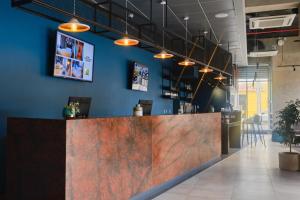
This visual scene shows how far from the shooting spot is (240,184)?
16.7 ft

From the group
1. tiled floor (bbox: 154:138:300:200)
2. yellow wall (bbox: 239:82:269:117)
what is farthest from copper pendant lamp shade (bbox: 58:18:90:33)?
yellow wall (bbox: 239:82:269:117)

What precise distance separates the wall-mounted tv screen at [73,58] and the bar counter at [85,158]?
1.77m

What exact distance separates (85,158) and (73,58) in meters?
2.57

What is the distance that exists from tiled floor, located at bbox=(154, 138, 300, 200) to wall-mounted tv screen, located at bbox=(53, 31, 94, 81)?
258cm

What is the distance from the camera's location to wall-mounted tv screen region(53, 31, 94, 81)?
15.4 feet

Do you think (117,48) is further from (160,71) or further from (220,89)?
(220,89)

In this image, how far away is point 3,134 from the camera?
150 inches

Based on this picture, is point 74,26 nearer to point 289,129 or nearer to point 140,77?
point 140,77

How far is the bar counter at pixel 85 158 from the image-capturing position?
A: 279 centimetres

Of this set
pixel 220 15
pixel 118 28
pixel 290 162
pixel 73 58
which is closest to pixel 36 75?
pixel 73 58

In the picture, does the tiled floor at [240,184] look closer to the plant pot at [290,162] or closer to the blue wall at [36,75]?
the plant pot at [290,162]

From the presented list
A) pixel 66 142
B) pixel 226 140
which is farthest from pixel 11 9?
pixel 226 140

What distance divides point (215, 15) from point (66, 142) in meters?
5.12

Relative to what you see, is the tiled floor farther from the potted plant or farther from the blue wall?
the blue wall
